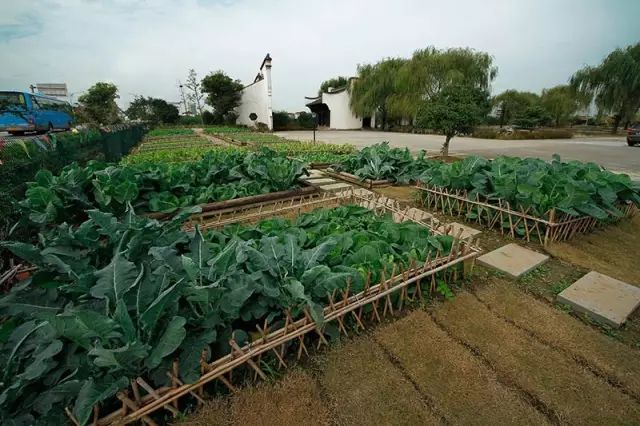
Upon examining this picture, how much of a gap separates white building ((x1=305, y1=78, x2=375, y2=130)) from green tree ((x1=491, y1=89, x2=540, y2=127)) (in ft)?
54.7

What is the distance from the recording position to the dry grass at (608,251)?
125 inches

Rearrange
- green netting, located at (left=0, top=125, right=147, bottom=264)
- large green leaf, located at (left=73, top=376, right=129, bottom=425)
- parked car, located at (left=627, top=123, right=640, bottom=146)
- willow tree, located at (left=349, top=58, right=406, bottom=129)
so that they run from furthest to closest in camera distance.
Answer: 1. willow tree, located at (left=349, top=58, right=406, bottom=129)
2. parked car, located at (left=627, top=123, right=640, bottom=146)
3. green netting, located at (left=0, top=125, right=147, bottom=264)
4. large green leaf, located at (left=73, top=376, right=129, bottom=425)

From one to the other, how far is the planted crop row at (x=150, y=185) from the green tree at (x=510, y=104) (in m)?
40.2

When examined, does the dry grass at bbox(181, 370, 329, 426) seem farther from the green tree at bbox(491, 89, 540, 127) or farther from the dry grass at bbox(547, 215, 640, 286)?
the green tree at bbox(491, 89, 540, 127)

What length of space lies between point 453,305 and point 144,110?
144 ft

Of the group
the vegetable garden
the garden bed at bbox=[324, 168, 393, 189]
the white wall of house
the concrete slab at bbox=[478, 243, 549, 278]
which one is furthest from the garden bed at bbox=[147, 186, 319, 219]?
the white wall of house

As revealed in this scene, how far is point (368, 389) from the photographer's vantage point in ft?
5.88

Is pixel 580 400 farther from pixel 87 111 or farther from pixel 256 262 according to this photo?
pixel 87 111

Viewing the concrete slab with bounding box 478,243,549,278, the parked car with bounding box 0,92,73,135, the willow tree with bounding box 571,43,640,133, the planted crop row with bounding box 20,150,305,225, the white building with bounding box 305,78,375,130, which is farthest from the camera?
the white building with bounding box 305,78,375,130

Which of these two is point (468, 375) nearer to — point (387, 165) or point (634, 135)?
point (387, 165)

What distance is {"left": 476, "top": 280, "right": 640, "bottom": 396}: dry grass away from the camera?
1.95 metres

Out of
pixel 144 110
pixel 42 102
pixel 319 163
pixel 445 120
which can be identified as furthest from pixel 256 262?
pixel 144 110

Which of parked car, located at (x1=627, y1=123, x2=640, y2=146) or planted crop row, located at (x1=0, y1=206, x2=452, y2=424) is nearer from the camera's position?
planted crop row, located at (x1=0, y1=206, x2=452, y2=424)

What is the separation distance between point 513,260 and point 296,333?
109 inches
